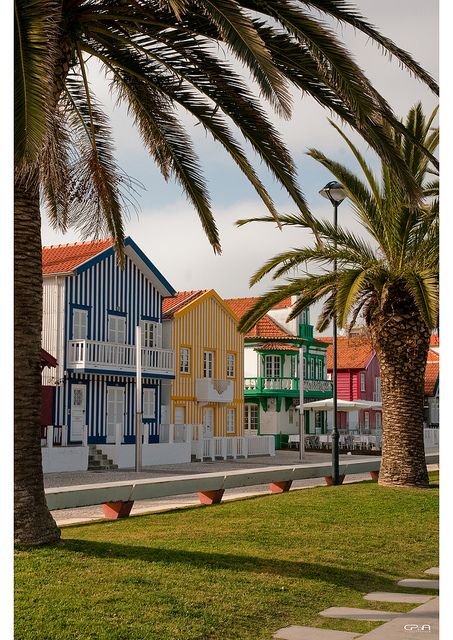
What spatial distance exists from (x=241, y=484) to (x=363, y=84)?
1013 centimetres

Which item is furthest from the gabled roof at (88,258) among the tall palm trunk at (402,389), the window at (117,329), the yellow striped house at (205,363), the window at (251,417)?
the tall palm trunk at (402,389)

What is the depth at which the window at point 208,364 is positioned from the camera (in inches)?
1533

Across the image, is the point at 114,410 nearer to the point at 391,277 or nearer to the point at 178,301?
the point at 178,301

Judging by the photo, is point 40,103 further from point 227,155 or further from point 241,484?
point 241,484

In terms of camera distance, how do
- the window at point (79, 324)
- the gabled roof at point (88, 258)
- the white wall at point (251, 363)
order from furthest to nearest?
the white wall at point (251, 363)
the window at point (79, 324)
the gabled roof at point (88, 258)

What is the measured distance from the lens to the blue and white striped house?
30.6 m

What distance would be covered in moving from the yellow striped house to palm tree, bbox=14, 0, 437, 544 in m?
25.2

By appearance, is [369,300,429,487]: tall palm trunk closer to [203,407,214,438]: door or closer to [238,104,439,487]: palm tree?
[238,104,439,487]: palm tree

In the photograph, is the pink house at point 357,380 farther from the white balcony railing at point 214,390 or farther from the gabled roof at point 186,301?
the white balcony railing at point 214,390

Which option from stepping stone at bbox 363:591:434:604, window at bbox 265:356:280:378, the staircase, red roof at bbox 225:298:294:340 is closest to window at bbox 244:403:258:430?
window at bbox 265:356:280:378

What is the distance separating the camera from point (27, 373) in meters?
8.91

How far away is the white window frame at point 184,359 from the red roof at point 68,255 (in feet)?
21.4

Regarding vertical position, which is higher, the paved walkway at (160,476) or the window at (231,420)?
the window at (231,420)

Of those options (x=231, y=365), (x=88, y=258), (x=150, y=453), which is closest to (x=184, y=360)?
(x=231, y=365)
